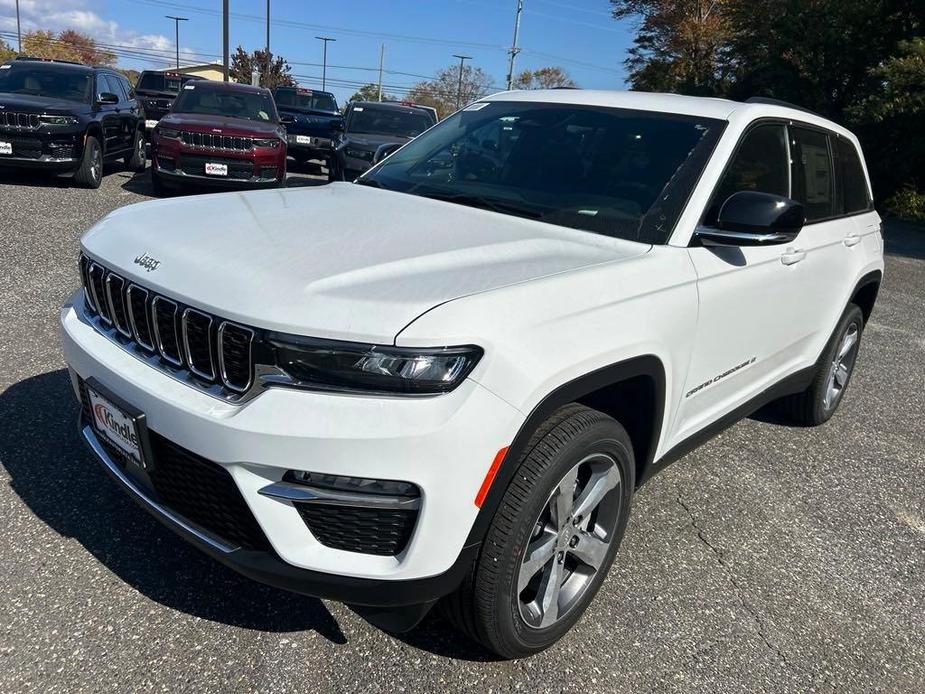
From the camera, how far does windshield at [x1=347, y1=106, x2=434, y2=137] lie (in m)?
12.9

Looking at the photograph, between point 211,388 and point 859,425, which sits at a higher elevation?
point 211,388

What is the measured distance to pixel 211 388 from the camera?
2.08 meters

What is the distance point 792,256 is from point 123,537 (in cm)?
304

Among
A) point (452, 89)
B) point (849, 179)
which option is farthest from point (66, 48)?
point (849, 179)

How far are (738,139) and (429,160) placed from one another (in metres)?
1.41

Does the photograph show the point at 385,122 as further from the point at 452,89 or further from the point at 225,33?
the point at 452,89

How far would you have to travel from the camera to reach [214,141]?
10.2 metres

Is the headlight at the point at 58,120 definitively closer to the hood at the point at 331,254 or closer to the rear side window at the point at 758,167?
the hood at the point at 331,254

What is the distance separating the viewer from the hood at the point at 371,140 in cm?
1180

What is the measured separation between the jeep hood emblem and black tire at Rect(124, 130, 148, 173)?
11.7 metres

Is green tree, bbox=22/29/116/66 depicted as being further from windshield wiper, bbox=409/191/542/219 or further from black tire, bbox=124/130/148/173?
windshield wiper, bbox=409/191/542/219

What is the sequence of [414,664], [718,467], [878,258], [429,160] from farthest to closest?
1. [878,258]
2. [718,467]
3. [429,160]
4. [414,664]

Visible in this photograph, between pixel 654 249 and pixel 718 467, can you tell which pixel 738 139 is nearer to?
pixel 654 249

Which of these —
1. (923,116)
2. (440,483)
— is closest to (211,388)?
(440,483)
